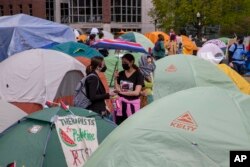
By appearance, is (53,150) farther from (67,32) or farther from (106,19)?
(106,19)

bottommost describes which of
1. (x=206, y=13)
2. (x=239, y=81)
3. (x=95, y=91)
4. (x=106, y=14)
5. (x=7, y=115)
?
(x=7, y=115)

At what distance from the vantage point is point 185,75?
10.7m

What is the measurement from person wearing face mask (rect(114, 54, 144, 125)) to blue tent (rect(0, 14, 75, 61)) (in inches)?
362

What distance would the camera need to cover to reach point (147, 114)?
16.2 ft

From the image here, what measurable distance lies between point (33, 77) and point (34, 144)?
4912 millimetres

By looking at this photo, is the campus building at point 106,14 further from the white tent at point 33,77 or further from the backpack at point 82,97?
the backpack at point 82,97

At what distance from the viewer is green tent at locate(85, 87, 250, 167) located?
4.49 meters

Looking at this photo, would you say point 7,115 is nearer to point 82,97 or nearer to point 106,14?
point 82,97

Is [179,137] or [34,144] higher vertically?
[179,137]

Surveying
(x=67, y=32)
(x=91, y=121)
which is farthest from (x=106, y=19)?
(x=91, y=121)

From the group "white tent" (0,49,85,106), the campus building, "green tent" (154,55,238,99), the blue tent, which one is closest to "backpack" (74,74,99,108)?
"green tent" (154,55,238,99)

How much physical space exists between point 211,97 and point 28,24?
1389 centimetres

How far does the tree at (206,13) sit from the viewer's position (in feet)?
150

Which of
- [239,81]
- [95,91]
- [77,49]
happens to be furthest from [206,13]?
[95,91]
